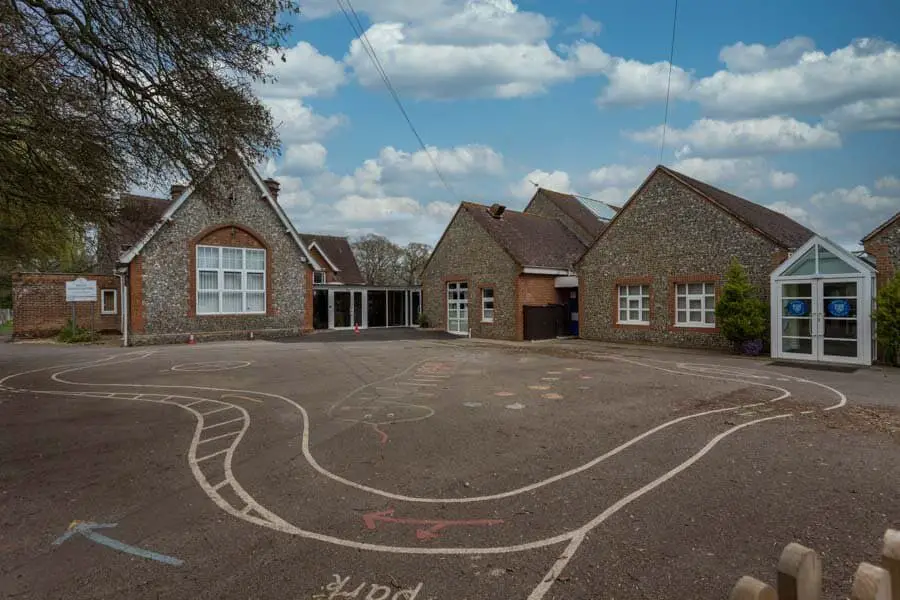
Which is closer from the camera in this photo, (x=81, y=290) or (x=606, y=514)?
(x=606, y=514)

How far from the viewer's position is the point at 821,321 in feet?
51.8

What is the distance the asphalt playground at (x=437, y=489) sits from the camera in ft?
11.8

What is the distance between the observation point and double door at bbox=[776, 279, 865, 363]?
15.1m

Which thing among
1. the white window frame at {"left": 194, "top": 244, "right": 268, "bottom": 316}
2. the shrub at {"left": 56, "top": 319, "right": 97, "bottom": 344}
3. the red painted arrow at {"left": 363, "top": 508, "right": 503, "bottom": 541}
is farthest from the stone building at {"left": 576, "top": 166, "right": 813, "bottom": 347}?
the shrub at {"left": 56, "top": 319, "right": 97, "bottom": 344}

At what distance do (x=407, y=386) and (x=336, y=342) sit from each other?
1243cm

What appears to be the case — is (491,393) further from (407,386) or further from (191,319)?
(191,319)

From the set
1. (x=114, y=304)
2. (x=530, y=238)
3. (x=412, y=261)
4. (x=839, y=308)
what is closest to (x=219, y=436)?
(x=839, y=308)

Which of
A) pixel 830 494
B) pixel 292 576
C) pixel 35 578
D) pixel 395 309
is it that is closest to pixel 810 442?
pixel 830 494

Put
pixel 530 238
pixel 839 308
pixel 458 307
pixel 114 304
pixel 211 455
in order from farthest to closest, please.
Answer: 1. pixel 114 304
2. pixel 458 307
3. pixel 530 238
4. pixel 839 308
5. pixel 211 455

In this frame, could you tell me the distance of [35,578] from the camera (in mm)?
3598

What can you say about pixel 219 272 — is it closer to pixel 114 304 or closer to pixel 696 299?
pixel 114 304

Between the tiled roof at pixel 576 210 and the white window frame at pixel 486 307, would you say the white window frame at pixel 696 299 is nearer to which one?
the white window frame at pixel 486 307

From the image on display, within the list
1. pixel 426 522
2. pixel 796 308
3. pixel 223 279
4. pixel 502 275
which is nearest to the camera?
pixel 426 522

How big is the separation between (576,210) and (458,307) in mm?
11184
